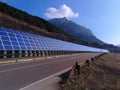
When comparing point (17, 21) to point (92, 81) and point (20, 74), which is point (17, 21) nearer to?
Answer: point (20, 74)

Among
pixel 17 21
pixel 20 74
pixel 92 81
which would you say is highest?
pixel 17 21

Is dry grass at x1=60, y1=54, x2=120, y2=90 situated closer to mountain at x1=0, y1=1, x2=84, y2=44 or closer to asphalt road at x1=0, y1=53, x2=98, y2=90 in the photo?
asphalt road at x1=0, y1=53, x2=98, y2=90

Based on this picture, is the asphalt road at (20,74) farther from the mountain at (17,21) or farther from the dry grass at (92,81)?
the mountain at (17,21)

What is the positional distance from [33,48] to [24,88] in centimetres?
3023

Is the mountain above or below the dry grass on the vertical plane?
above

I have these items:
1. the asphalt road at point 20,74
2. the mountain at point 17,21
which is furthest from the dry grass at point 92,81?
the mountain at point 17,21

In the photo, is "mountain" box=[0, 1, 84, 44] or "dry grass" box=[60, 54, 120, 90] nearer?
"dry grass" box=[60, 54, 120, 90]

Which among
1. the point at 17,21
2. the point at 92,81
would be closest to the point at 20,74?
the point at 92,81

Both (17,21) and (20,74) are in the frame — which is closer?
(20,74)

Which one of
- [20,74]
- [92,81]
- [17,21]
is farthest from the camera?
[17,21]

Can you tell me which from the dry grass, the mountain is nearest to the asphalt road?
the dry grass

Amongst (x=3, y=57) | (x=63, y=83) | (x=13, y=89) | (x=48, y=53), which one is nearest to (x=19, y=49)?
(x=3, y=57)

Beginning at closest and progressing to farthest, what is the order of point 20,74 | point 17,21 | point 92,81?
point 20,74
point 92,81
point 17,21

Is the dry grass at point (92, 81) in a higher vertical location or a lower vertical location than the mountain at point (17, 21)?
lower
